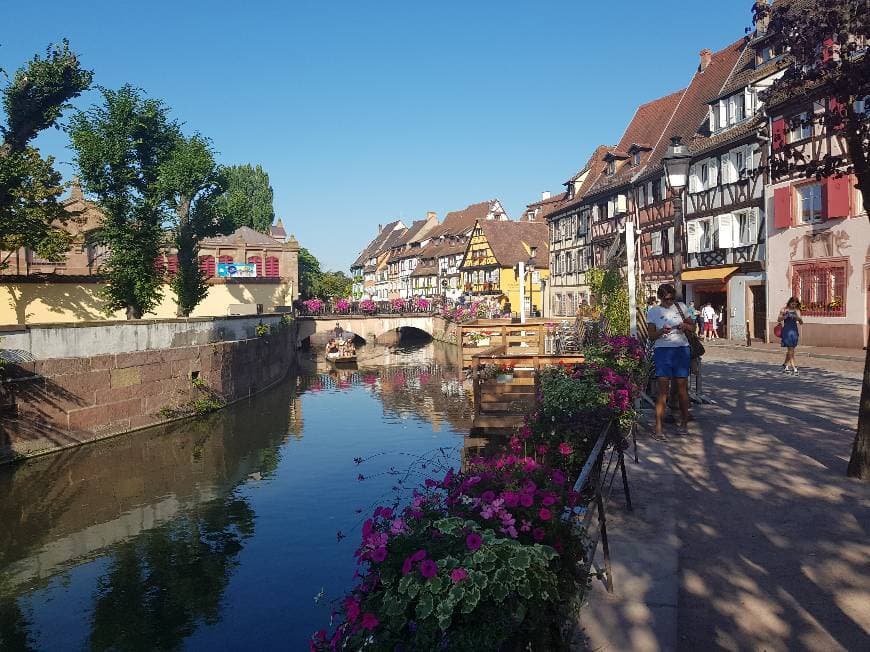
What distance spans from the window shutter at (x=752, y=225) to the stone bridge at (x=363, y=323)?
80.7 feet

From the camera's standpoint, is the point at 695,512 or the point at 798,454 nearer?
the point at 695,512

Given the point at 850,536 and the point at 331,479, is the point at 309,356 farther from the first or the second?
the point at 850,536

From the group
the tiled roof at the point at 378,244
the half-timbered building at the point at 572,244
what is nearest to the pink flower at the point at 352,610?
the half-timbered building at the point at 572,244

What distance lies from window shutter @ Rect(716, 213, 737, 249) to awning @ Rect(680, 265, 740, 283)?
0.90 meters

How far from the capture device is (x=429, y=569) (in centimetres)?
245

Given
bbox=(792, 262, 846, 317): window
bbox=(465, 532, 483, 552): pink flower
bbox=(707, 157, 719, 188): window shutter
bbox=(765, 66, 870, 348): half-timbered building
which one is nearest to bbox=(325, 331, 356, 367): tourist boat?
A: bbox=(707, 157, 719, 188): window shutter

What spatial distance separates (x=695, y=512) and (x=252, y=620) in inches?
181

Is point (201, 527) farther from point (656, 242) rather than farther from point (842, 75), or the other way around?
point (656, 242)

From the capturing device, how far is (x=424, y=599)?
2.42 m

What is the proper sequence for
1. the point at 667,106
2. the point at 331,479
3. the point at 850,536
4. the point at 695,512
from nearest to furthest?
the point at 850,536 < the point at 695,512 < the point at 331,479 < the point at 667,106

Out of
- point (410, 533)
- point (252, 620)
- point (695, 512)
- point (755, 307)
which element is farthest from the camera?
point (755, 307)

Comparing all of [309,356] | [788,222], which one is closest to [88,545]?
[788,222]

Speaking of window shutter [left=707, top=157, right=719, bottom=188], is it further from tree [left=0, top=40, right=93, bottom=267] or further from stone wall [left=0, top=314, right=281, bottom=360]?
tree [left=0, top=40, right=93, bottom=267]

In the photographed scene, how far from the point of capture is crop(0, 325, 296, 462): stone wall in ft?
45.6
